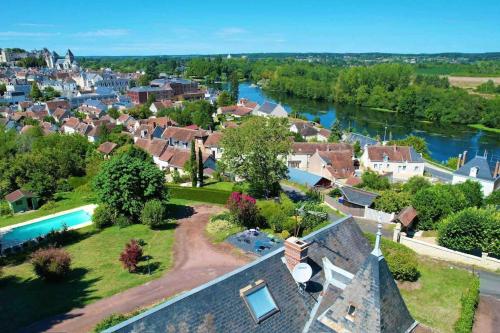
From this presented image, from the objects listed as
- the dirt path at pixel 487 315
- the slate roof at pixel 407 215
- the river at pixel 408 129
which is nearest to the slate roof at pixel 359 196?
the slate roof at pixel 407 215

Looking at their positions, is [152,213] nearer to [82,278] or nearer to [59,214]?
[82,278]

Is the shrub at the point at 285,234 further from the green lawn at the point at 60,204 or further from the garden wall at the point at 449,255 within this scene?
the green lawn at the point at 60,204

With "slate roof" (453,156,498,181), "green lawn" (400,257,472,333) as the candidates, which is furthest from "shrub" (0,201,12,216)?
"slate roof" (453,156,498,181)

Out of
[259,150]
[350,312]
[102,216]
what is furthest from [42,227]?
[350,312]

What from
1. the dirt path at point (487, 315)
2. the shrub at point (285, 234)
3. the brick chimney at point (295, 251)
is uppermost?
the brick chimney at point (295, 251)

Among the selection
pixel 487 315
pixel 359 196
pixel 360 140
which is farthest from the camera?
pixel 360 140

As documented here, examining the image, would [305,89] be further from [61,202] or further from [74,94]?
[61,202]
